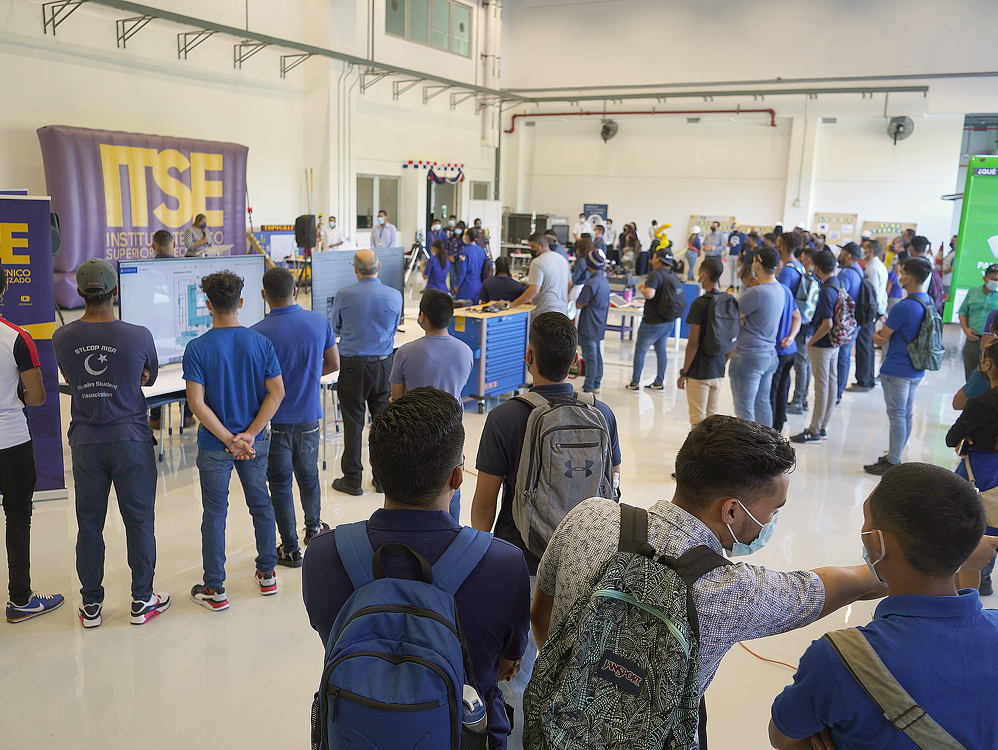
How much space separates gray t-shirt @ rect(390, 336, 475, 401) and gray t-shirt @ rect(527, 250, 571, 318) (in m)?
3.14

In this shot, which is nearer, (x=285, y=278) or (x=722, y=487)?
(x=722, y=487)

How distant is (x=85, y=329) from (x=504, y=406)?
1774mm

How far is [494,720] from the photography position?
150cm

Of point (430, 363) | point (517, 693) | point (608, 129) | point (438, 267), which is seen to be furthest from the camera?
point (608, 129)

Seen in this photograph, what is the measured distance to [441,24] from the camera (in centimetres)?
1614

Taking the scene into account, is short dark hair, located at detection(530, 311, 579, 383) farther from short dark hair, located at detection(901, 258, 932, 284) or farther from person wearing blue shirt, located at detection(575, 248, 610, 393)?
person wearing blue shirt, located at detection(575, 248, 610, 393)

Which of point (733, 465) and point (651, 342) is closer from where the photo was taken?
point (733, 465)

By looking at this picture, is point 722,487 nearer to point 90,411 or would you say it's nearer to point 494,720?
point 494,720

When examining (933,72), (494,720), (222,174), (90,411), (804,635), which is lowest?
(804,635)

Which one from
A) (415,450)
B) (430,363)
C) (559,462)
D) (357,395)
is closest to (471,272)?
(357,395)

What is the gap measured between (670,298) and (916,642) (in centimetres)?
587

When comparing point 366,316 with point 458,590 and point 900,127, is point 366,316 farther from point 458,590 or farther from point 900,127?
point 900,127

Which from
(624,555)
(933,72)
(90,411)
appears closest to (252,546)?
(90,411)

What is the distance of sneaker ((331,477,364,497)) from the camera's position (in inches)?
187
